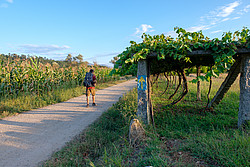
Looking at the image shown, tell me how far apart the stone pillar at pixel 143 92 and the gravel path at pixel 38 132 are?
213cm

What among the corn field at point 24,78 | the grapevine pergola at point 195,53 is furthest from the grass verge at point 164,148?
the corn field at point 24,78

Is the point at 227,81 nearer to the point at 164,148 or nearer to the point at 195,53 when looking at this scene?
the point at 195,53

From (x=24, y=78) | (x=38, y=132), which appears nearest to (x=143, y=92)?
(x=38, y=132)

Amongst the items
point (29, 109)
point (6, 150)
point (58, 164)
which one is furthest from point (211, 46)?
point (29, 109)

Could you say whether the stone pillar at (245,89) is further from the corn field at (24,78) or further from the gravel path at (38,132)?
the corn field at (24,78)

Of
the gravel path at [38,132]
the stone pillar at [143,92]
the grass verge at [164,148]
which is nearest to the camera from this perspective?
the grass verge at [164,148]

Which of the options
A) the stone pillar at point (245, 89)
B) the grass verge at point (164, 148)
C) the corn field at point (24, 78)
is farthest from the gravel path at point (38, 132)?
the stone pillar at point (245, 89)

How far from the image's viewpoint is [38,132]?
5.08 metres

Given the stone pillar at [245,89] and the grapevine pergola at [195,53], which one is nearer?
the grapevine pergola at [195,53]

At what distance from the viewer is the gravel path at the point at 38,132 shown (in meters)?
3.71

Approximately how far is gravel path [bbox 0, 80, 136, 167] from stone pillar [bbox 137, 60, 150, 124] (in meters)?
2.13

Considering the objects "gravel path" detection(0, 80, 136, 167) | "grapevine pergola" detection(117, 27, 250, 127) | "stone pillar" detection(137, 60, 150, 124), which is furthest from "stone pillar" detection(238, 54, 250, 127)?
"gravel path" detection(0, 80, 136, 167)

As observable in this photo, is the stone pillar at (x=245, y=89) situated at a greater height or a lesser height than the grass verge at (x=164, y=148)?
greater

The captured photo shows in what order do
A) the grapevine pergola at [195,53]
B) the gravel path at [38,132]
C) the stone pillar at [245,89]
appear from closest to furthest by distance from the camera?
the gravel path at [38,132] → the grapevine pergola at [195,53] → the stone pillar at [245,89]
